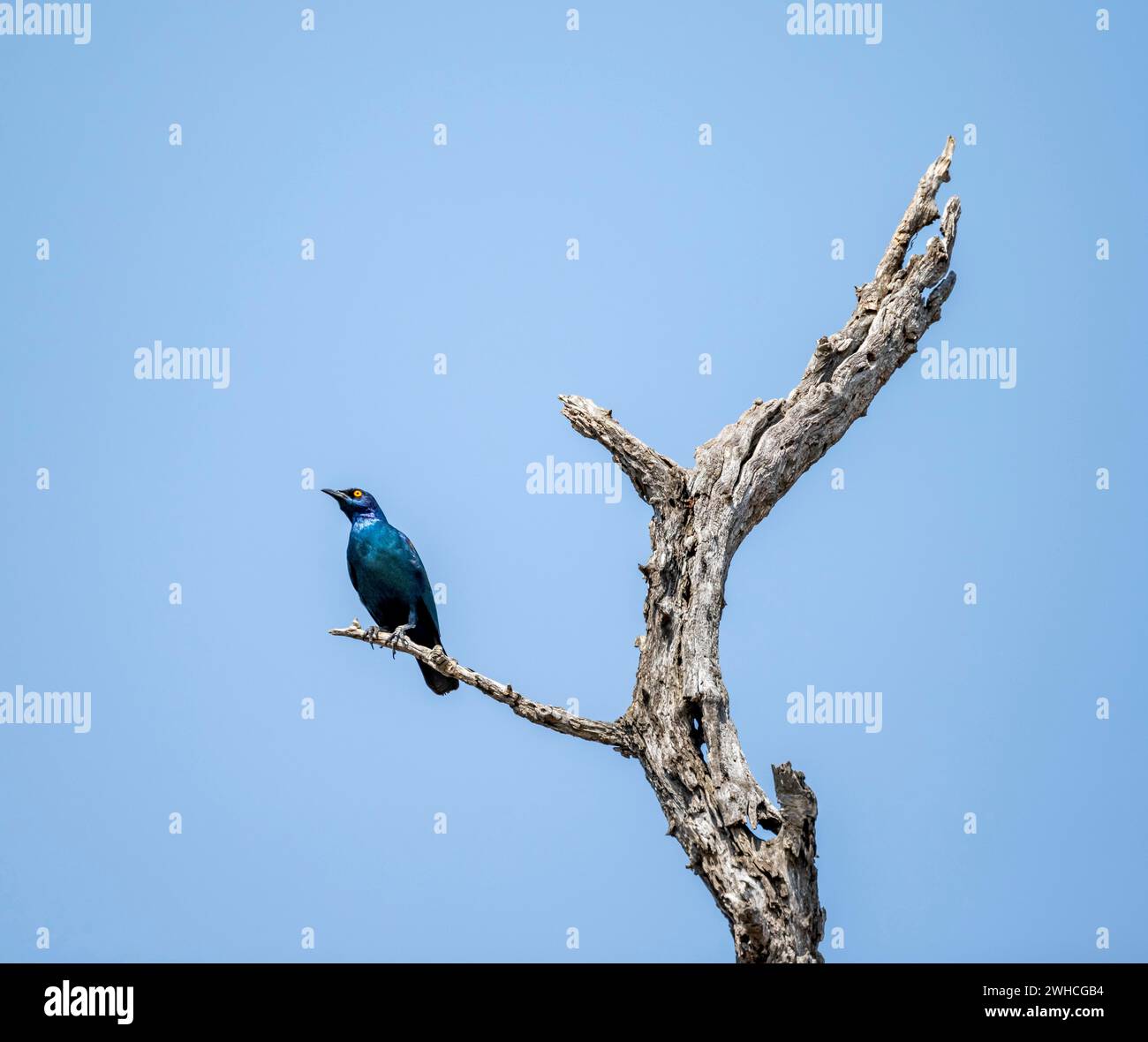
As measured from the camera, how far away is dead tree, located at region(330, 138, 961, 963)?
612 cm

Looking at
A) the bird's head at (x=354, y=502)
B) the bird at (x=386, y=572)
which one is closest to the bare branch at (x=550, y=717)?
Answer: the bird at (x=386, y=572)

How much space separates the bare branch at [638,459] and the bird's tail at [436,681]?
2048 millimetres

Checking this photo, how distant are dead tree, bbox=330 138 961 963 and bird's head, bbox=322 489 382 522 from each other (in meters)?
1.72

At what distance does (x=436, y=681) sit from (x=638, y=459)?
2.28 meters

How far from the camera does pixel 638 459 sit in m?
6.77

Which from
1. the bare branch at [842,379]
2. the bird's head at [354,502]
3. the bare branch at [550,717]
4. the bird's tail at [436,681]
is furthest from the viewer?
the bird's head at [354,502]

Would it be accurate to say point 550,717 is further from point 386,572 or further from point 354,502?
point 354,502

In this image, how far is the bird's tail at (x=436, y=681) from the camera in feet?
26.4

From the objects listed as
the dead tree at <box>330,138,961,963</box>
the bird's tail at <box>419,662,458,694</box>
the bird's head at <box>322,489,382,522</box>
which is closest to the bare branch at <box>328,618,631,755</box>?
the dead tree at <box>330,138,961,963</box>

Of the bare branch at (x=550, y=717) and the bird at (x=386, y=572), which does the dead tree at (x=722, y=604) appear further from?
the bird at (x=386, y=572)

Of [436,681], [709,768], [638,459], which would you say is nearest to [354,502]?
[436,681]

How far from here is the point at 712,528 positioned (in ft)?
21.6
